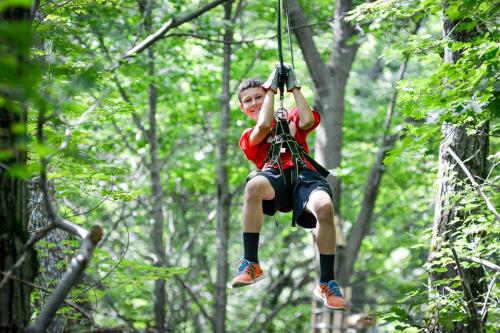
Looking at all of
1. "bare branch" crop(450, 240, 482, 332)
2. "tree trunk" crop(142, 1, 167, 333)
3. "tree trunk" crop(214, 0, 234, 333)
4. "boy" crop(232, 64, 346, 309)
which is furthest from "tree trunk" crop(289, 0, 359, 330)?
"boy" crop(232, 64, 346, 309)

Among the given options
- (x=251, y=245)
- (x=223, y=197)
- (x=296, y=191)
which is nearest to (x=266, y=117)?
(x=296, y=191)

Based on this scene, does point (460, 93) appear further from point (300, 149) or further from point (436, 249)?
point (436, 249)

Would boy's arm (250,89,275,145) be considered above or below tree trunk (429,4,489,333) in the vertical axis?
above

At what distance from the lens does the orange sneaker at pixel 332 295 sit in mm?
4469

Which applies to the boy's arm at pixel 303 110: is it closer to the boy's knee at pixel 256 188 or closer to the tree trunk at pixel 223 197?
the boy's knee at pixel 256 188

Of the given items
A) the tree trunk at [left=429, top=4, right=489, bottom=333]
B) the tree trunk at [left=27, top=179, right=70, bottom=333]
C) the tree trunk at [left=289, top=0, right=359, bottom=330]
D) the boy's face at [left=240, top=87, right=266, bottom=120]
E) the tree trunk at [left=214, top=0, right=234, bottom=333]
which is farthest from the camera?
the tree trunk at [left=214, top=0, right=234, bottom=333]

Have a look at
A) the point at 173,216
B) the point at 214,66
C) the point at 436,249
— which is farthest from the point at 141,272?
the point at 173,216

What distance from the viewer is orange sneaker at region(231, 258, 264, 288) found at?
4.49 m

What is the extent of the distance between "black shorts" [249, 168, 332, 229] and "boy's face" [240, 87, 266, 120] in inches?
17.9

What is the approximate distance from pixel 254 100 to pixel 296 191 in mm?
707

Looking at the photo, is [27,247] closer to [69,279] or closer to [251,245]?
[69,279]

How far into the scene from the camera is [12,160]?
311 cm

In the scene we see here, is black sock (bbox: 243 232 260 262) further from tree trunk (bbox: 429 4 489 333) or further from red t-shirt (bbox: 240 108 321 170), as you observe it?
tree trunk (bbox: 429 4 489 333)

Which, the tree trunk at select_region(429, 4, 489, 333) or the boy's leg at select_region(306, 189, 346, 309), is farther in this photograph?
the tree trunk at select_region(429, 4, 489, 333)
